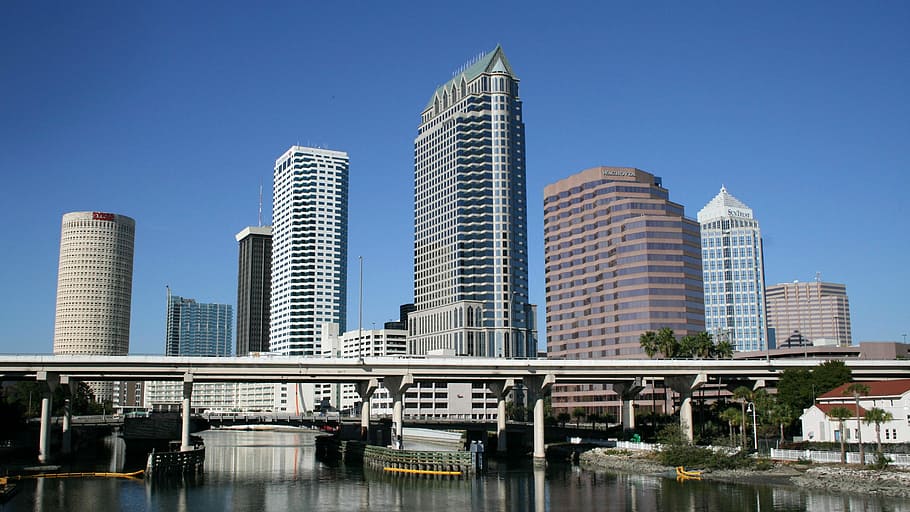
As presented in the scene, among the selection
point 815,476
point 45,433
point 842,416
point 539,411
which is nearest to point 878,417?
point 842,416

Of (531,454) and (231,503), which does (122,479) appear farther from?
(531,454)

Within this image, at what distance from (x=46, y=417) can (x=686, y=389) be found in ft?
318

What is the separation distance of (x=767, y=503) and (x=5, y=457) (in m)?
112

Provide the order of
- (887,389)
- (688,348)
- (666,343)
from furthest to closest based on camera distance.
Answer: (688,348) → (666,343) → (887,389)

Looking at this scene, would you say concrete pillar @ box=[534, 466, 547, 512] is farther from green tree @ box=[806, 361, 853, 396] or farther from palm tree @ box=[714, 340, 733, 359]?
palm tree @ box=[714, 340, 733, 359]

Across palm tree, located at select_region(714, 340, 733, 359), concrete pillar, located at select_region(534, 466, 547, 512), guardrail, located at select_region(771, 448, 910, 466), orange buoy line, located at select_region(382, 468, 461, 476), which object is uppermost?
palm tree, located at select_region(714, 340, 733, 359)

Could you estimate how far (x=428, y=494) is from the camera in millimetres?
97000

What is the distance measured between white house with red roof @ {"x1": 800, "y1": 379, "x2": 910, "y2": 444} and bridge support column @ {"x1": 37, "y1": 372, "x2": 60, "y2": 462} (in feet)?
345

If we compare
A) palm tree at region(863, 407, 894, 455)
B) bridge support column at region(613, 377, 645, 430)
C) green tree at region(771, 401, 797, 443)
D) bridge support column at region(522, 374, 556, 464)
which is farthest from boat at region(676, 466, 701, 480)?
bridge support column at region(613, 377, 645, 430)

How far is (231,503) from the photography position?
90.6m

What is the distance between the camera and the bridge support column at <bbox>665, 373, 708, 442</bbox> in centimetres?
13788

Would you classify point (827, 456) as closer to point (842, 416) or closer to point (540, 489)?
point (842, 416)

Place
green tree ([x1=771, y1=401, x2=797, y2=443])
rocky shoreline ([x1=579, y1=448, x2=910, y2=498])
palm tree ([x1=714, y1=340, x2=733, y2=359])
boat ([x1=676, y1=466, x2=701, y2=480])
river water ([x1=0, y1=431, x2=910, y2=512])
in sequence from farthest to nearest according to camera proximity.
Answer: palm tree ([x1=714, y1=340, x2=733, y2=359])
green tree ([x1=771, y1=401, x2=797, y2=443])
boat ([x1=676, y1=466, x2=701, y2=480])
rocky shoreline ([x1=579, y1=448, x2=910, y2=498])
river water ([x1=0, y1=431, x2=910, y2=512])

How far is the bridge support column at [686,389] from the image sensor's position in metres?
138
